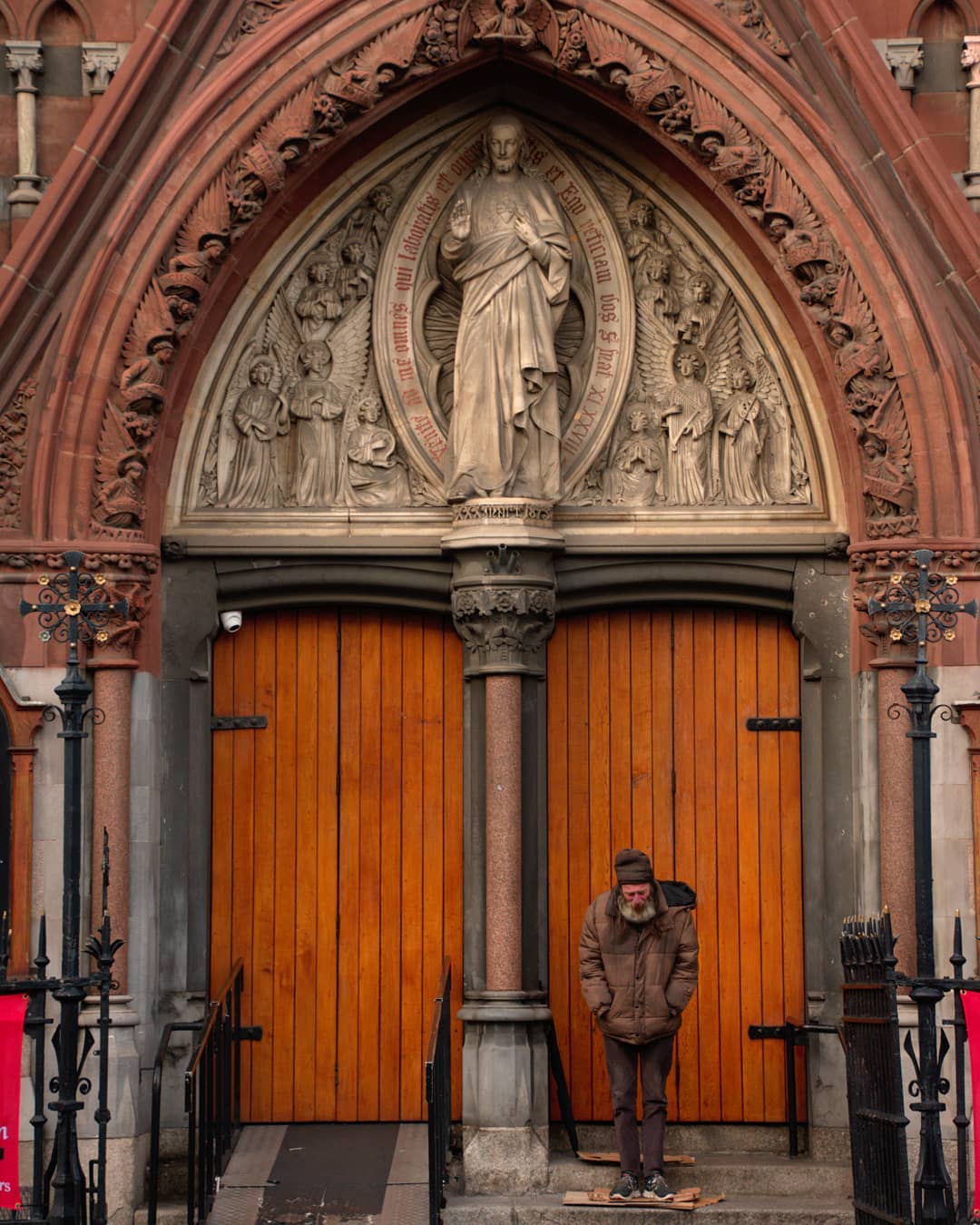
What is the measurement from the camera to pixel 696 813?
1355cm

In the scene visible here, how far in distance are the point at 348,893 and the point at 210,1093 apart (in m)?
1.59

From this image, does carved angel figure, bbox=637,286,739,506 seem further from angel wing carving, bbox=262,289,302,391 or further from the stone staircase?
the stone staircase

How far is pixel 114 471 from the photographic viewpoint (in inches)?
500

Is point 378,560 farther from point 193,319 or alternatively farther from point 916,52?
point 916,52

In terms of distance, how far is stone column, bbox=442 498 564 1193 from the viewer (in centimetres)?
1290

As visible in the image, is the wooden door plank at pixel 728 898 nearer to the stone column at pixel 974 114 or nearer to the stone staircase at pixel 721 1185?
the stone staircase at pixel 721 1185

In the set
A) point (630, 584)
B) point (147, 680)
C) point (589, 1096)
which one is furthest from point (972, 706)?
point (147, 680)

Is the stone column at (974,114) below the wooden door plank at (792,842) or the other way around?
the other way around

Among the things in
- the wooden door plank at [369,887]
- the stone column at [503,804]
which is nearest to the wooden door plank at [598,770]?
the stone column at [503,804]

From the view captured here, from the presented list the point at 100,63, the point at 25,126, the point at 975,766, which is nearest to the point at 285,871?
the point at 975,766

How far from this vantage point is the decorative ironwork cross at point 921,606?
Result: 37.9 feet

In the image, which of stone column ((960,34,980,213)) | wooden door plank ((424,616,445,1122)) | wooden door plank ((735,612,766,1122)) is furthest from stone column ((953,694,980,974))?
wooden door plank ((424,616,445,1122))

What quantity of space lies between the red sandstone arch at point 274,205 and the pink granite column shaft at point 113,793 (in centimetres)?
76

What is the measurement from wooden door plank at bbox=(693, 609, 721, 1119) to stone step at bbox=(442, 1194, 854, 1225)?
1.07 meters
